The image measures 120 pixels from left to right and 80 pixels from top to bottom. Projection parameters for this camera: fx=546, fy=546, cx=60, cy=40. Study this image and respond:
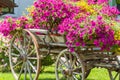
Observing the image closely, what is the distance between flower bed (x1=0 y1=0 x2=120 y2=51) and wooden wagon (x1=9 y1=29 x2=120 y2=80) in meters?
0.18

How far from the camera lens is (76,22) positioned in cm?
873

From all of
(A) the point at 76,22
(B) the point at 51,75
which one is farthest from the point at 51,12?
(B) the point at 51,75

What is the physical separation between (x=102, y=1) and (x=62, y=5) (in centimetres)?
86

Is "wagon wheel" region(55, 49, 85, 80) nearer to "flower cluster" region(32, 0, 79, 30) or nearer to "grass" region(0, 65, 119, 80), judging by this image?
"flower cluster" region(32, 0, 79, 30)

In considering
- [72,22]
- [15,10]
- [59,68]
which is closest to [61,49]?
[59,68]

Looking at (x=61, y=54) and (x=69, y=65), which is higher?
(x=61, y=54)

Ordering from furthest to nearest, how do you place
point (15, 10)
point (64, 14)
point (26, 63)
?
1. point (15, 10)
2. point (26, 63)
3. point (64, 14)

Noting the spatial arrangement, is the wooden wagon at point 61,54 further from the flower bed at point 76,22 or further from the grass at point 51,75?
the grass at point 51,75

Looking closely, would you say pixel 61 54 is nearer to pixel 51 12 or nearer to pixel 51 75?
pixel 51 12

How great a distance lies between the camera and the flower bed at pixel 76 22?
851cm

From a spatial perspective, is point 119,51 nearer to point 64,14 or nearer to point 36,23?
point 64,14

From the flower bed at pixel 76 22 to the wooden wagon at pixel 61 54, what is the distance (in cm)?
18

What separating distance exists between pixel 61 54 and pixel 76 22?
80 centimetres

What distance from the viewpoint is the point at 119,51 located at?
29.7 feet
